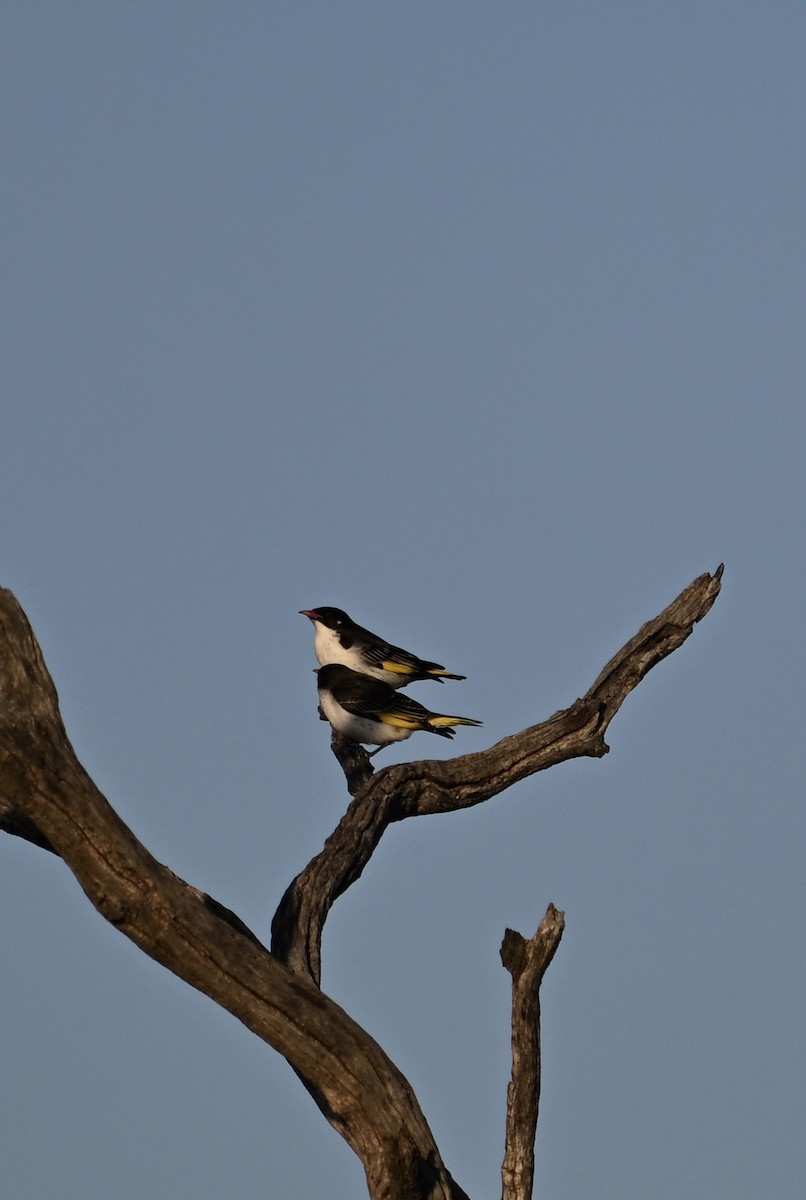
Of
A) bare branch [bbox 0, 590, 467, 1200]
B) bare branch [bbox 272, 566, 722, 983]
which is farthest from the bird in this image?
bare branch [bbox 0, 590, 467, 1200]

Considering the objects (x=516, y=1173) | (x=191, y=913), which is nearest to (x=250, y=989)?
(x=191, y=913)

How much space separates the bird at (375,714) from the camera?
16.3 meters

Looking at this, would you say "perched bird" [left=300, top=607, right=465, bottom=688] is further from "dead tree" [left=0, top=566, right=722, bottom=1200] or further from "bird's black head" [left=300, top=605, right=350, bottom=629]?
"dead tree" [left=0, top=566, right=722, bottom=1200]

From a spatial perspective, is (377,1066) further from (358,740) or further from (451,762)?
(358,740)

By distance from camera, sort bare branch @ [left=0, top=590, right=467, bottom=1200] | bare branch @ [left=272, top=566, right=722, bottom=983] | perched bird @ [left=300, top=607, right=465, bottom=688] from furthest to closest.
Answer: perched bird @ [left=300, top=607, right=465, bottom=688]
bare branch @ [left=272, top=566, right=722, bottom=983]
bare branch @ [left=0, top=590, right=467, bottom=1200]

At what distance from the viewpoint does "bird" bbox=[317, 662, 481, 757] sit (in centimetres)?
1630

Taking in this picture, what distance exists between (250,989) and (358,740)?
17.8 ft

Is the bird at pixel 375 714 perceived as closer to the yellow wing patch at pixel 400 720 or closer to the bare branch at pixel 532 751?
the yellow wing patch at pixel 400 720

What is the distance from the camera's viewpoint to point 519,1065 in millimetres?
12117

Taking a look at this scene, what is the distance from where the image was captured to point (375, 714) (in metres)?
16.3

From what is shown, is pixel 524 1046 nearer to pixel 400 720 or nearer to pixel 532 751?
pixel 532 751

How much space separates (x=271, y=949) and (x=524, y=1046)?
2145 millimetres

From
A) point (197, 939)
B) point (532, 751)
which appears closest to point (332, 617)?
point (532, 751)

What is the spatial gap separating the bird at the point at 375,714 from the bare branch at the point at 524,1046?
4.28m
